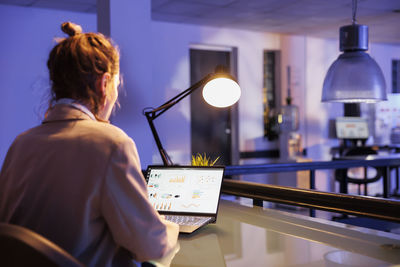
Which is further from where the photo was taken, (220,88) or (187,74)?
(187,74)

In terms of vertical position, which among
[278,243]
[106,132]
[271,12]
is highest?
[271,12]

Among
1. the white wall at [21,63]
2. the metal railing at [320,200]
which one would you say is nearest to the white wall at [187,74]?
the white wall at [21,63]

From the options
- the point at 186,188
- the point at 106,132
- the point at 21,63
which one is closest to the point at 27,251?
the point at 106,132

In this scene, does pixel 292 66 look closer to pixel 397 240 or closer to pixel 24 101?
pixel 24 101

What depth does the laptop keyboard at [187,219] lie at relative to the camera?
165 cm

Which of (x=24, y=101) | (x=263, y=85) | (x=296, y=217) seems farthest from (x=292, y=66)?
(x=296, y=217)

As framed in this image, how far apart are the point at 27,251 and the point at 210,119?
5832 millimetres

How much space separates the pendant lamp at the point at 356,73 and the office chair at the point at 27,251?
2.05 m

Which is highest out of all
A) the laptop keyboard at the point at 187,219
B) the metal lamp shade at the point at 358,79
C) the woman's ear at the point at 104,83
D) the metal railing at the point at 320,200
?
the metal lamp shade at the point at 358,79

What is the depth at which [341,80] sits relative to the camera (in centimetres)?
252

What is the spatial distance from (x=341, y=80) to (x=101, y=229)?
1891 mm

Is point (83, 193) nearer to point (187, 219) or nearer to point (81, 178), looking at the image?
point (81, 178)

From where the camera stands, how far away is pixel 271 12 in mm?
5492

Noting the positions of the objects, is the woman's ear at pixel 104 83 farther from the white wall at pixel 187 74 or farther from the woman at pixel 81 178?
the white wall at pixel 187 74
